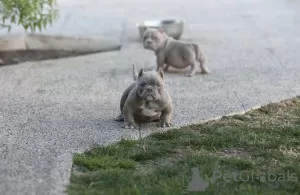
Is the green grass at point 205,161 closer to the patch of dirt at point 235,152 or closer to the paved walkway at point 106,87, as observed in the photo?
the patch of dirt at point 235,152

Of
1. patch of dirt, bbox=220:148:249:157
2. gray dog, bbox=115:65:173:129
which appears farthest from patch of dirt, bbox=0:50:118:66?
patch of dirt, bbox=220:148:249:157

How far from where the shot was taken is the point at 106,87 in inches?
268

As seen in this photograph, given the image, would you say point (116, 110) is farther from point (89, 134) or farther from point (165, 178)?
point (165, 178)

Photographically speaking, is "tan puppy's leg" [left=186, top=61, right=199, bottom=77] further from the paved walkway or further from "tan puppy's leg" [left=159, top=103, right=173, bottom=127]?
"tan puppy's leg" [left=159, top=103, right=173, bottom=127]

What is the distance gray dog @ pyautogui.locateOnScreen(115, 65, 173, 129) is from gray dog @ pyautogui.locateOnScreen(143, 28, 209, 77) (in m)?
1.92

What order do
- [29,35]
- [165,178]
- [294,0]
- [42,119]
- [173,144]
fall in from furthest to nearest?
[294,0] → [29,35] → [42,119] → [173,144] → [165,178]

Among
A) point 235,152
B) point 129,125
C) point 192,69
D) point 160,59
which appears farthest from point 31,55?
point 235,152

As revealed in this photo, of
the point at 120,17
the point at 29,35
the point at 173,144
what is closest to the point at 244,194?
the point at 173,144

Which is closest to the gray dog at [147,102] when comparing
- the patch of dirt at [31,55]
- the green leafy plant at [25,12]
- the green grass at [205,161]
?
the green grass at [205,161]

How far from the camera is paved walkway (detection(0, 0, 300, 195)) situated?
4.64 meters

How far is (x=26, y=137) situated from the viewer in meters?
5.05

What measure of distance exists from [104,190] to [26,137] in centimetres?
131

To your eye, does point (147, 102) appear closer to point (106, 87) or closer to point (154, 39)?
point (106, 87)

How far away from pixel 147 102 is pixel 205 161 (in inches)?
41.1
